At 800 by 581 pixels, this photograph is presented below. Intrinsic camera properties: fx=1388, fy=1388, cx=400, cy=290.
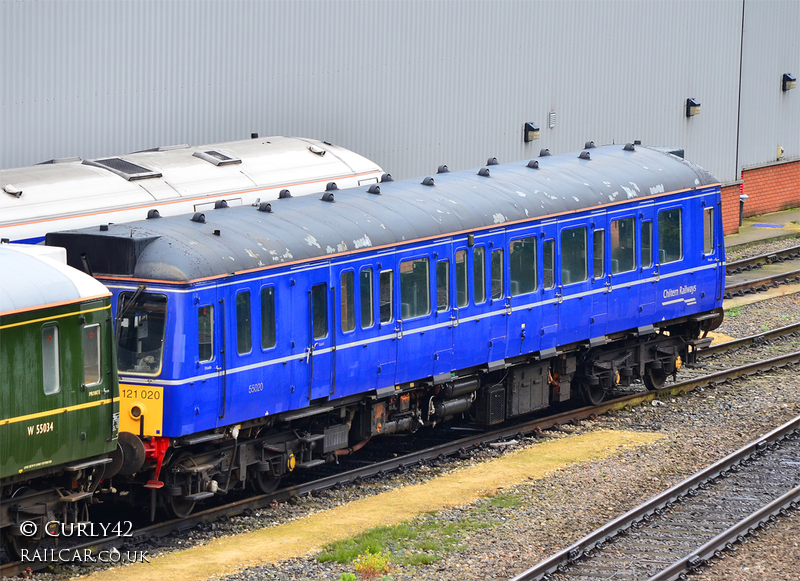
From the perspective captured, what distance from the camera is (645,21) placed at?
3419 centimetres

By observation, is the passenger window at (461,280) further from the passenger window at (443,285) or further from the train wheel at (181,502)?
the train wheel at (181,502)

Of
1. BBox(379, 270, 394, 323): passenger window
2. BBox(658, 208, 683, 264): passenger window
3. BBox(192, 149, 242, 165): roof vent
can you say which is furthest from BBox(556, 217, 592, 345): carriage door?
BBox(192, 149, 242, 165): roof vent

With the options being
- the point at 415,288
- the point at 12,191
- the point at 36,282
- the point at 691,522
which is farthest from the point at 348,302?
the point at 691,522

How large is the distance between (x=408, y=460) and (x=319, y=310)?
290cm

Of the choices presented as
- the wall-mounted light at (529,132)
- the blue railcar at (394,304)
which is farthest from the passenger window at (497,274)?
the wall-mounted light at (529,132)

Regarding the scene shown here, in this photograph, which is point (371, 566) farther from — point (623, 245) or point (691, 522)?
point (623, 245)

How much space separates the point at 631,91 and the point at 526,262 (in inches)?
634

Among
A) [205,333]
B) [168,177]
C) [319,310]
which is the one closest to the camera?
[205,333]

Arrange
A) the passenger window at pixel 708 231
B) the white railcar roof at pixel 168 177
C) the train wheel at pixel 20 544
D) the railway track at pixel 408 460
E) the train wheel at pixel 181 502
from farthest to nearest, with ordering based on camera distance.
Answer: the passenger window at pixel 708 231, the white railcar roof at pixel 168 177, the train wheel at pixel 181 502, the railway track at pixel 408 460, the train wheel at pixel 20 544

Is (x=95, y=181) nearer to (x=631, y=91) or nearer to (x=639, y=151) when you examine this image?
(x=639, y=151)

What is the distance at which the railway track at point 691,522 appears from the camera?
13.9 m

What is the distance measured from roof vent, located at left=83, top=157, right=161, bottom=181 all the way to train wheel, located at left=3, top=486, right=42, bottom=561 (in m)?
Result: 5.89

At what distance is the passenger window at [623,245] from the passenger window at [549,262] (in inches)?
51.6

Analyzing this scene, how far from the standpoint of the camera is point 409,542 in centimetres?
1471
